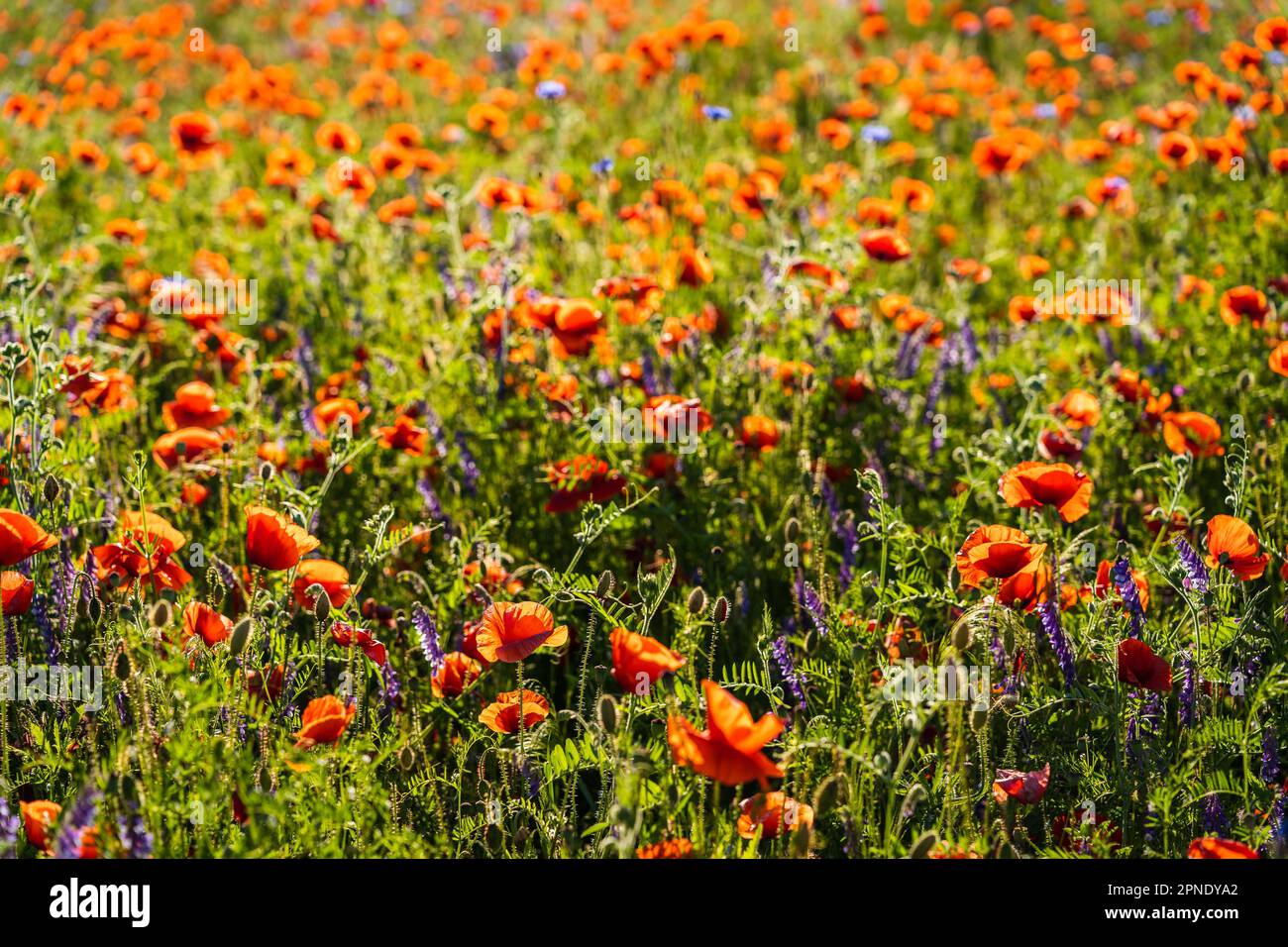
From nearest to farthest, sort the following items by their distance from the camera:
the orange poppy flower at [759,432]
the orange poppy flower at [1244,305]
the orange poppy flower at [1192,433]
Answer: the orange poppy flower at [1192,433]
the orange poppy flower at [759,432]
the orange poppy flower at [1244,305]

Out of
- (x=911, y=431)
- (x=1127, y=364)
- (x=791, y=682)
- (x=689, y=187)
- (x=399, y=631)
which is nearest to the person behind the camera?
(x=791, y=682)

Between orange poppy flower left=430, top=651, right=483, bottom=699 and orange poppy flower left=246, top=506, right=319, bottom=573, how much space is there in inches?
12.9

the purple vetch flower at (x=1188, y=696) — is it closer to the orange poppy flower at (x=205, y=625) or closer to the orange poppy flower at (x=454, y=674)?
the orange poppy flower at (x=454, y=674)

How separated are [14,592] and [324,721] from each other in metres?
0.65

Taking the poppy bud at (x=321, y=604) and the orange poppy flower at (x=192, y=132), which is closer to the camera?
the poppy bud at (x=321, y=604)

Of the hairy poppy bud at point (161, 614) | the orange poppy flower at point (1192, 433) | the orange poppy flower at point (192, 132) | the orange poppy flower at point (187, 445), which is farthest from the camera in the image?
the orange poppy flower at point (192, 132)

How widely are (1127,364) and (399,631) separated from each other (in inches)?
94.2

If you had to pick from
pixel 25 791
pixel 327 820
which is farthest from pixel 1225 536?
pixel 25 791

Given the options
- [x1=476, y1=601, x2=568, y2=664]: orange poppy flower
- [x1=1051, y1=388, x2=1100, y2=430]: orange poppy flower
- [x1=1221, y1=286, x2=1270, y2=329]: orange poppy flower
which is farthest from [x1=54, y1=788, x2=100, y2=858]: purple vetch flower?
[x1=1221, y1=286, x2=1270, y2=329]: orange poppy flower

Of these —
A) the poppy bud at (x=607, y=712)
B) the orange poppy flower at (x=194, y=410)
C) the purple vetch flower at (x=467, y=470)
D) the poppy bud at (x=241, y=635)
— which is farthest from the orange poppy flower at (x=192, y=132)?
the poppy bud at (x=607, y=712)

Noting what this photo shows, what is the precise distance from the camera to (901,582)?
220cm

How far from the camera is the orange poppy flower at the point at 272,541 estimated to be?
1968 millimetres

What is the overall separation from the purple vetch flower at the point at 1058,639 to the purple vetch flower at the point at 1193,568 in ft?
0.76
